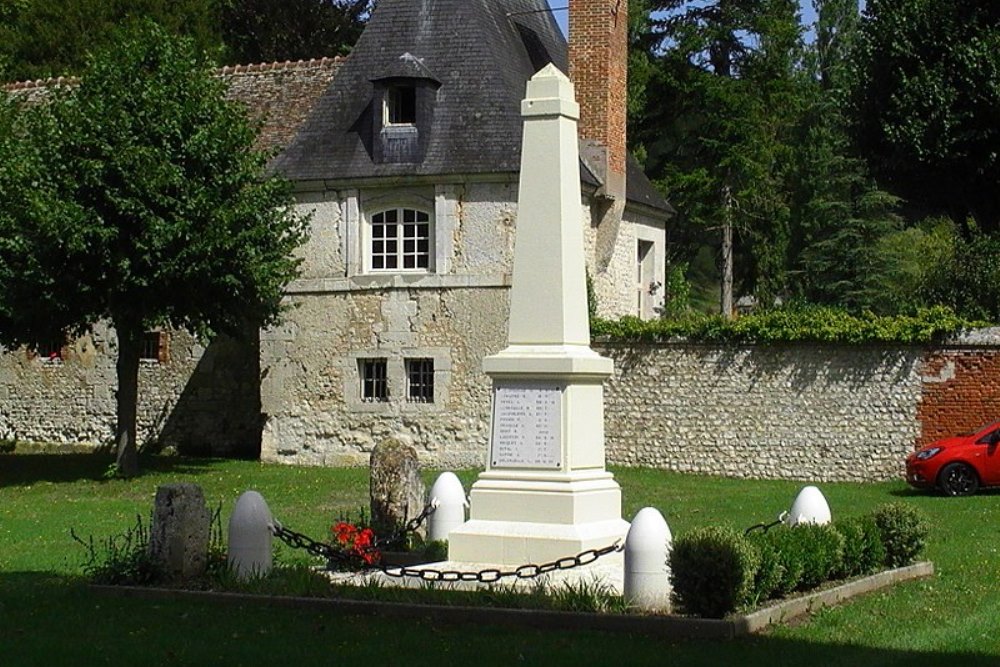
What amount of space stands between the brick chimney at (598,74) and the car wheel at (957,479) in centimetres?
883

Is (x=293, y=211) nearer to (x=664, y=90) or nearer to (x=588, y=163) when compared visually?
(x=588, y=163)

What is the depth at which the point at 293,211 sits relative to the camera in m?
27.7

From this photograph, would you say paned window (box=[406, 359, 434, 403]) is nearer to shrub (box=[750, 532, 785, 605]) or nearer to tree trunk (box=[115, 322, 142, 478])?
tree trunk (box=[115, 322, 142, 478])

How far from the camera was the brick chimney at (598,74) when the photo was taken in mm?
27438

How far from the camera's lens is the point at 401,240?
27.4 meters

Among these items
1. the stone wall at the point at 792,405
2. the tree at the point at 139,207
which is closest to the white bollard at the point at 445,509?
the tree at the point at 139,207

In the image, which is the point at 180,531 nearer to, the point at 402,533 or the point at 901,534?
the point at 402,533

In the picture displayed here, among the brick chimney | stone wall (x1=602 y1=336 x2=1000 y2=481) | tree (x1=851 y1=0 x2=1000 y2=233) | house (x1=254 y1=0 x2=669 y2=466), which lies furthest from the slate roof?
tree (x1=851 y1=0 x2=1000 y2=233)

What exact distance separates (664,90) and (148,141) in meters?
23.0

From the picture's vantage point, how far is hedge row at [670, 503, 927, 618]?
10117 mm

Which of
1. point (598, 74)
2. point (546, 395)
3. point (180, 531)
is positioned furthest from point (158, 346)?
point (546, 395)

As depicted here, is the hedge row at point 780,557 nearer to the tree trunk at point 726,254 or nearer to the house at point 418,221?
the house at point 418,221

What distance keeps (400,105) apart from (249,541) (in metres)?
16.8

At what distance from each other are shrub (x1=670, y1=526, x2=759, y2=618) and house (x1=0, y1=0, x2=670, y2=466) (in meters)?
16.4
